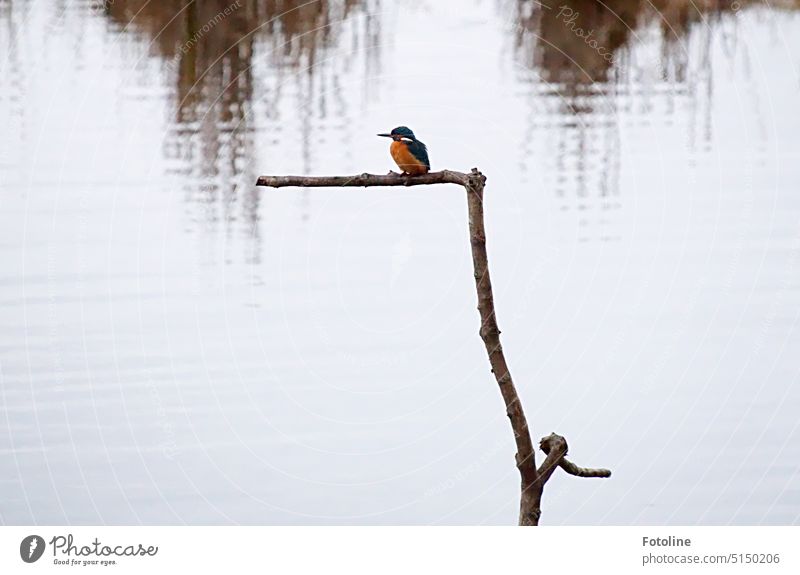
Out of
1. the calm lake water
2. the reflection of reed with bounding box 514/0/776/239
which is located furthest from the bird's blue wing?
the reflection of reed with bounding box 514/0/776/239

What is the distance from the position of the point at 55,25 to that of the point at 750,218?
381 centimetres

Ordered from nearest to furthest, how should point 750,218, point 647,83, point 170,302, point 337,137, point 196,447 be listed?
point 196,447 < point 170,302 < point 750,218 < point 337,137 < point 647,83

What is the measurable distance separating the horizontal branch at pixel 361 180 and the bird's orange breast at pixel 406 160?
9.7 inches

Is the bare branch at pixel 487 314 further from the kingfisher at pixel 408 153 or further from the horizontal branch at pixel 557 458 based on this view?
the kingfisher at pixel 408 153

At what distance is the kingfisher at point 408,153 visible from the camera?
300 centimetres

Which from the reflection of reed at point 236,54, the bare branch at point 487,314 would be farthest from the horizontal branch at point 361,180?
the reflection of reed at point 236,54

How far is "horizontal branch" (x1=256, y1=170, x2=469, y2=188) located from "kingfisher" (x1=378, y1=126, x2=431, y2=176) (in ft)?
0.81

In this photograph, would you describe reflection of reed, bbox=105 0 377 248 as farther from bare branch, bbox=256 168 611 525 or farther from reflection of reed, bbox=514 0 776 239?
bare branch, bbox=256 168 611 525

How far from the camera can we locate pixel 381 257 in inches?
210

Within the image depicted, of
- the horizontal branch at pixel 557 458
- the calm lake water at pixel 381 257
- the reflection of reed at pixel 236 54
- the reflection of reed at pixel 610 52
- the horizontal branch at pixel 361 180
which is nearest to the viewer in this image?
the horizontal branch at pixel 361 180

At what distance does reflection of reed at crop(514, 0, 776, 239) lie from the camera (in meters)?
7.18

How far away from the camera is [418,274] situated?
516cm

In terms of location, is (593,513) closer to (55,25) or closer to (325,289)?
(325,289)

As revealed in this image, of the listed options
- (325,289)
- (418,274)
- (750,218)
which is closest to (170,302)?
(325,289)
